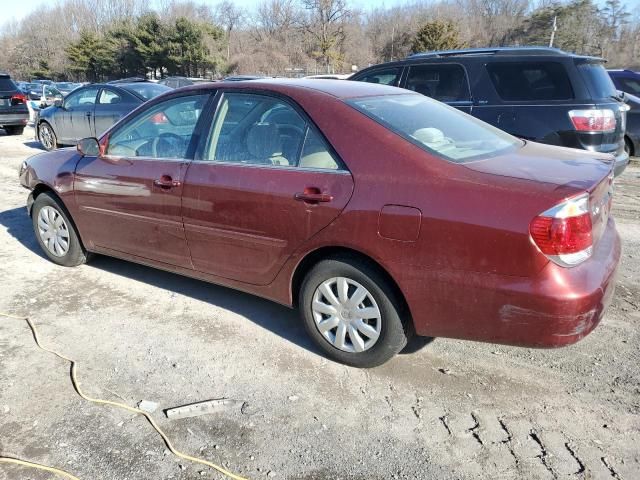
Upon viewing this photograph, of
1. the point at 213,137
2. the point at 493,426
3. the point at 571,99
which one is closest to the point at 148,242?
the point at 213,137

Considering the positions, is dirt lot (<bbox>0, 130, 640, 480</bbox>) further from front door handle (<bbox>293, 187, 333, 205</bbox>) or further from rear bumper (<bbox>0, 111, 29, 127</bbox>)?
rear bumper (<bbox>0, 111, 29, 127</bbox>)

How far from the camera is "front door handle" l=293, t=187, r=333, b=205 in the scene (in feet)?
9.90

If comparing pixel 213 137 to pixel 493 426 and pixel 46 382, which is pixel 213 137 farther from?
pixel 493 426

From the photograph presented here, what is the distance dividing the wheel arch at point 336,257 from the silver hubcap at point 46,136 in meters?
11.0

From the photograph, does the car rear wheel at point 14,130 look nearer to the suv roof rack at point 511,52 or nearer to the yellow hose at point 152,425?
the suv roof rack at point 511,52

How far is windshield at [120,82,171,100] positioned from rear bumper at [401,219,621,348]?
9026 millimetres

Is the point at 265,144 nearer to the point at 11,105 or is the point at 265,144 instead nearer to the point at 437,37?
the point at 11,105

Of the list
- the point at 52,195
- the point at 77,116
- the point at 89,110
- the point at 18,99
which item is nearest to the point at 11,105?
the point at 18,99

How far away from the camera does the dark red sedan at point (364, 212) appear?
257 cm

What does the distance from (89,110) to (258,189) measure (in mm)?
9343

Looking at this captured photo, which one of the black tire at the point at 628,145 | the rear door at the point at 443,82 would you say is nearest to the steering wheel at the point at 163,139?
the rear door at the point at 443,82

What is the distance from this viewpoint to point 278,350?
350 centimetres

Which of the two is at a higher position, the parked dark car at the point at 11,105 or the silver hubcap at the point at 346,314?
the parked dark car at the point at 11,105

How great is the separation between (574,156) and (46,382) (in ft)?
11.0
